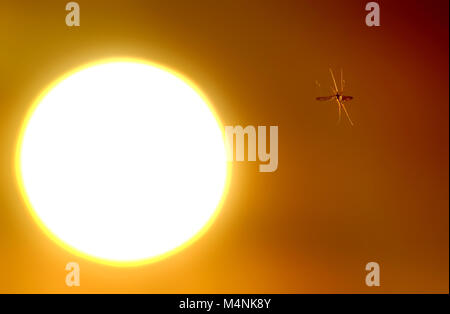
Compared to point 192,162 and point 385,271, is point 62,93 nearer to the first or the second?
point 192,162

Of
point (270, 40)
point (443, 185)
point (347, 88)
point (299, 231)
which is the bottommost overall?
point (299, 231)

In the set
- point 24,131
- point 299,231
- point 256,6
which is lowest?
point 299,231

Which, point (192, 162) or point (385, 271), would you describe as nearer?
point (192, 162)

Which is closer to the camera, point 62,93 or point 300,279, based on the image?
point 62,93

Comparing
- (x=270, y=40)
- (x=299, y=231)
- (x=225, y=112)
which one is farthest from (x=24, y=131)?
(x=299, y=231)

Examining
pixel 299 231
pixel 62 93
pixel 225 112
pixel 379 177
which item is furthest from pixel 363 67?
pixel 62 93

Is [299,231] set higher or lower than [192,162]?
lower

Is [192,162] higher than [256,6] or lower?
lower

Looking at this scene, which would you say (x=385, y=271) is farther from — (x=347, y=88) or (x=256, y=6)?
(x=256, y=6)

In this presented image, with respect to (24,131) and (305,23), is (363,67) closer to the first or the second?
(305,23)
